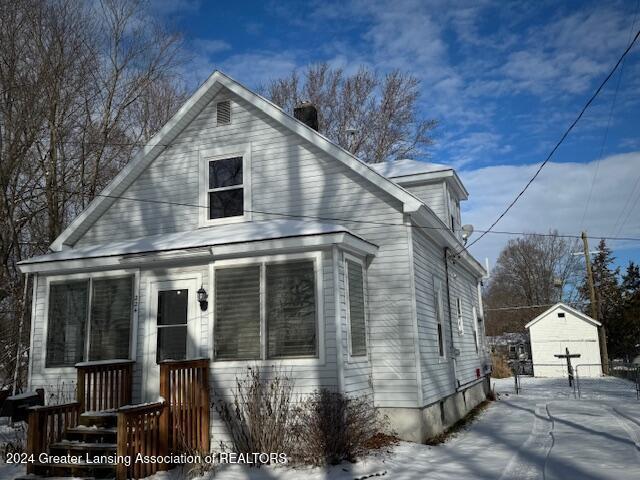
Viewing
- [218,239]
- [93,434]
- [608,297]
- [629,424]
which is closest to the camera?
[93,434]

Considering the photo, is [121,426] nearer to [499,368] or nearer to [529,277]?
[499,368]

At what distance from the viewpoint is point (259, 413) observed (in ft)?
25.0

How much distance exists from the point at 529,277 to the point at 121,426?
45.8 metres

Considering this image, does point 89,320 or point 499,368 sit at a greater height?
point 89,320

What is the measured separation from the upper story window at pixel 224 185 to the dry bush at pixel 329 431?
4.34 m

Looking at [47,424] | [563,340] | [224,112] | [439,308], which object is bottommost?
[47,424]

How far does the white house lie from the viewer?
832 cm

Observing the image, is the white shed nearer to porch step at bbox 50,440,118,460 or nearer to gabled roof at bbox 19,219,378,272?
gabled roof at bbox 19,219,378,272

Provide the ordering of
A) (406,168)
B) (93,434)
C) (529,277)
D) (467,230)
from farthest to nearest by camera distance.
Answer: (529,277)
(467,230)
(406,168)
(93,434)

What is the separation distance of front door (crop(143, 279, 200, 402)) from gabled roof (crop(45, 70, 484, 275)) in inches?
125

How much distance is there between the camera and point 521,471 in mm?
6535

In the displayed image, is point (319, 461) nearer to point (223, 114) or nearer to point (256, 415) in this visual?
point (256, 415)

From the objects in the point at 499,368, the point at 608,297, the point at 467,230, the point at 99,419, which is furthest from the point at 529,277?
the point at 99,419

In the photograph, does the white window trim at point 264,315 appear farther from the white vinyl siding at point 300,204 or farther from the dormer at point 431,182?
the dormer at point 431,182
